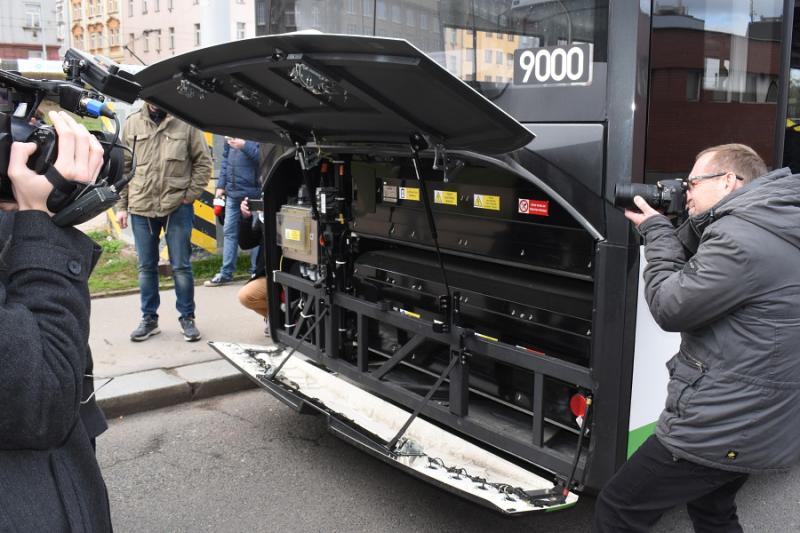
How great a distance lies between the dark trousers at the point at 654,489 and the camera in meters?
2.31

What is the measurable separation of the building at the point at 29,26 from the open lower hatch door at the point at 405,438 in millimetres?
61701

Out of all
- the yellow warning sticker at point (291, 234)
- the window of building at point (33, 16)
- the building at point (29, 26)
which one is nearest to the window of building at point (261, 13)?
the yellow warning sticker at point (291, 234)

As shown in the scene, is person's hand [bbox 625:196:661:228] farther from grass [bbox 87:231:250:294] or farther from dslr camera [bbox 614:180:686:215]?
grass [bbox 87:231:250:294]

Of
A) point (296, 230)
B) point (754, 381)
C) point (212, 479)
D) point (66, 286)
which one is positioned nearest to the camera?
point (66, 286)

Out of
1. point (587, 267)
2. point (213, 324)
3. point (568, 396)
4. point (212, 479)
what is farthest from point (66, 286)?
point (213, 324)

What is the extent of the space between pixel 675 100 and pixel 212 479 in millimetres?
2872

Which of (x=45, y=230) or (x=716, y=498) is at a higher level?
(x=45, y=230)

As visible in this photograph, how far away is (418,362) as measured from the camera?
408 centimetres

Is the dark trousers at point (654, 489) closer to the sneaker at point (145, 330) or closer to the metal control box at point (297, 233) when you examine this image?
the metal control box at point (297, 233)

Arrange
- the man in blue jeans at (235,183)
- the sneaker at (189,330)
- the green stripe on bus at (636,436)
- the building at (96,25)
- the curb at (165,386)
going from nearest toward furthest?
the green stripe on bus at (636,436) < the curb at (165,386) < the sneaker at (189,330) < the man in blue jeans at (235,183) < the building at (96,25)

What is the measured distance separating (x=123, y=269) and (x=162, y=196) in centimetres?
301

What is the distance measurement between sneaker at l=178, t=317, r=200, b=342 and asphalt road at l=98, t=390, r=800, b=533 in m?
1.32

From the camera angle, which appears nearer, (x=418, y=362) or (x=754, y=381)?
(x=754, y=381)

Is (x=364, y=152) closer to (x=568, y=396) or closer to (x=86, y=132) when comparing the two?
(x=568, y=396)
